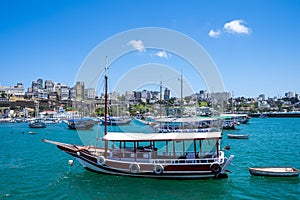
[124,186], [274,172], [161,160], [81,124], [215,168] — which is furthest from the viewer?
[81,124]

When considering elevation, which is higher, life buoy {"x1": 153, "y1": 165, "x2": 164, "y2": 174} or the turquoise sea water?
life buoy {"x1": 153, "y1": 165, "x2": 164, "y2": 174}

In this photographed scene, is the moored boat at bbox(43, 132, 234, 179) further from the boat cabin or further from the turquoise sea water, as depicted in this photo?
the turquoise sea water

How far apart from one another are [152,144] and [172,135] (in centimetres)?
176

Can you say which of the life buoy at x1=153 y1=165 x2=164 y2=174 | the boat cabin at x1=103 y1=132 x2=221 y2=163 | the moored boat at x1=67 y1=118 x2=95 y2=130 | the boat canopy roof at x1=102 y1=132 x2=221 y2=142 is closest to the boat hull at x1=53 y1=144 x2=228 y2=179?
the life buoy at x1=153 y1=165 x2=164 y2=174

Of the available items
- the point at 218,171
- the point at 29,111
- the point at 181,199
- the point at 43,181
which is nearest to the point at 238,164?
the point at 218,171

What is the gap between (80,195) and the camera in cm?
1744

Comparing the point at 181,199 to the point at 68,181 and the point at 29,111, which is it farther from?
the point at 29,111

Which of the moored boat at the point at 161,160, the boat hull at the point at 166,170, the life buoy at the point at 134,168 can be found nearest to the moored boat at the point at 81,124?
the moored boat at the point at 161,160

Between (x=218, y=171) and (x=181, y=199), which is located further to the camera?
(x=218, y=171)

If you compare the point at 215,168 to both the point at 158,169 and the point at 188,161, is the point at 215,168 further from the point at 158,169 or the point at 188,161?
the point at 158,169

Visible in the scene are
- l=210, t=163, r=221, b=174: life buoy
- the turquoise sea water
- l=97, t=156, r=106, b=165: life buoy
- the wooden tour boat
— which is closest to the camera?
the turquoise sea water

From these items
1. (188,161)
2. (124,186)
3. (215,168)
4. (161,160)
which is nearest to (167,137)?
(161,160)

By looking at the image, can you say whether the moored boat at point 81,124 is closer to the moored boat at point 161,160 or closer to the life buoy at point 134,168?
the moored boat at point 161,160

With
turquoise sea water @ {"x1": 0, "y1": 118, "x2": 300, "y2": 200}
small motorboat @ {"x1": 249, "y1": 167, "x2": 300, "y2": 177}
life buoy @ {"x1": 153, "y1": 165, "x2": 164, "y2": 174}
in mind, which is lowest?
turquoise sea water @ {"x1": 0, "y1": 118, "x2": 300, "y2": 200}
